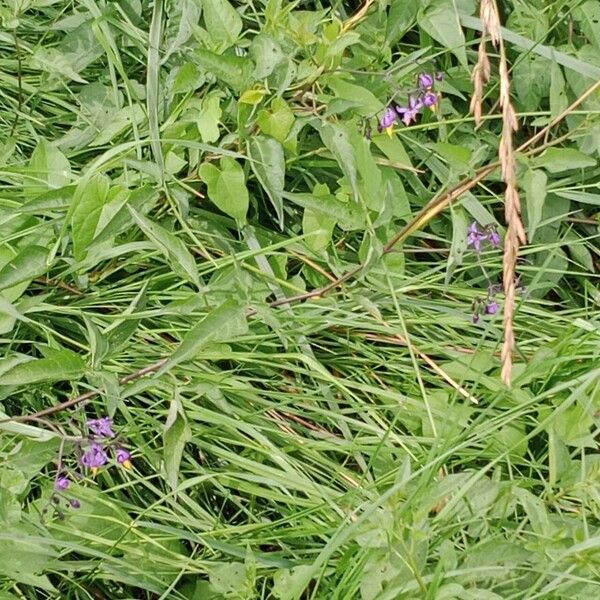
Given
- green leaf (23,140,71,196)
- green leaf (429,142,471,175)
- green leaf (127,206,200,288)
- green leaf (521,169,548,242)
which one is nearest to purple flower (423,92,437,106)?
green leaf (429,142,471,175)

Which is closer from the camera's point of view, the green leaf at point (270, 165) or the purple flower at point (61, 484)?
the purple flower at point (61, 484)

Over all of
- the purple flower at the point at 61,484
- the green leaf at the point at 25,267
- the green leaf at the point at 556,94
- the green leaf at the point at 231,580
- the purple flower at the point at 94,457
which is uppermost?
the green leaf at the point at 556,94

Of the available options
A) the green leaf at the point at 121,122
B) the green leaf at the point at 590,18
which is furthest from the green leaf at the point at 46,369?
the green leaf at the point at 590,18

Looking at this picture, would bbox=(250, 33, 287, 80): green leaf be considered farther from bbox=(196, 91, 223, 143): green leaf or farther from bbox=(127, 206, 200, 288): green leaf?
bbox=(127, 206, 200, 288): green leaf

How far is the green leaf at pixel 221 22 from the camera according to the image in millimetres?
1589

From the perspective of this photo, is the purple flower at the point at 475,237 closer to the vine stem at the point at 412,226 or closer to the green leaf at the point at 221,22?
the vine stem at the point at 412,226

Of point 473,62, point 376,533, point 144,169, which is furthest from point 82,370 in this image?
point 473,62

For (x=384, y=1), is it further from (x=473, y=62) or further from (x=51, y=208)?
(x=51, y=208)

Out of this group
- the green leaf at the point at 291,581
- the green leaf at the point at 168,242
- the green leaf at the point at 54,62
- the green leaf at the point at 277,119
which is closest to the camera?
the green leaf at the point at 291,581

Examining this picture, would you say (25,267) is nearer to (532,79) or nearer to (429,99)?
(429,99)

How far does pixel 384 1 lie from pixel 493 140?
13.0 inches

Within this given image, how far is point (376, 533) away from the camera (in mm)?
1327

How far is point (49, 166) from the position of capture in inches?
63.9

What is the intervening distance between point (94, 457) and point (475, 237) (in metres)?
0.74
